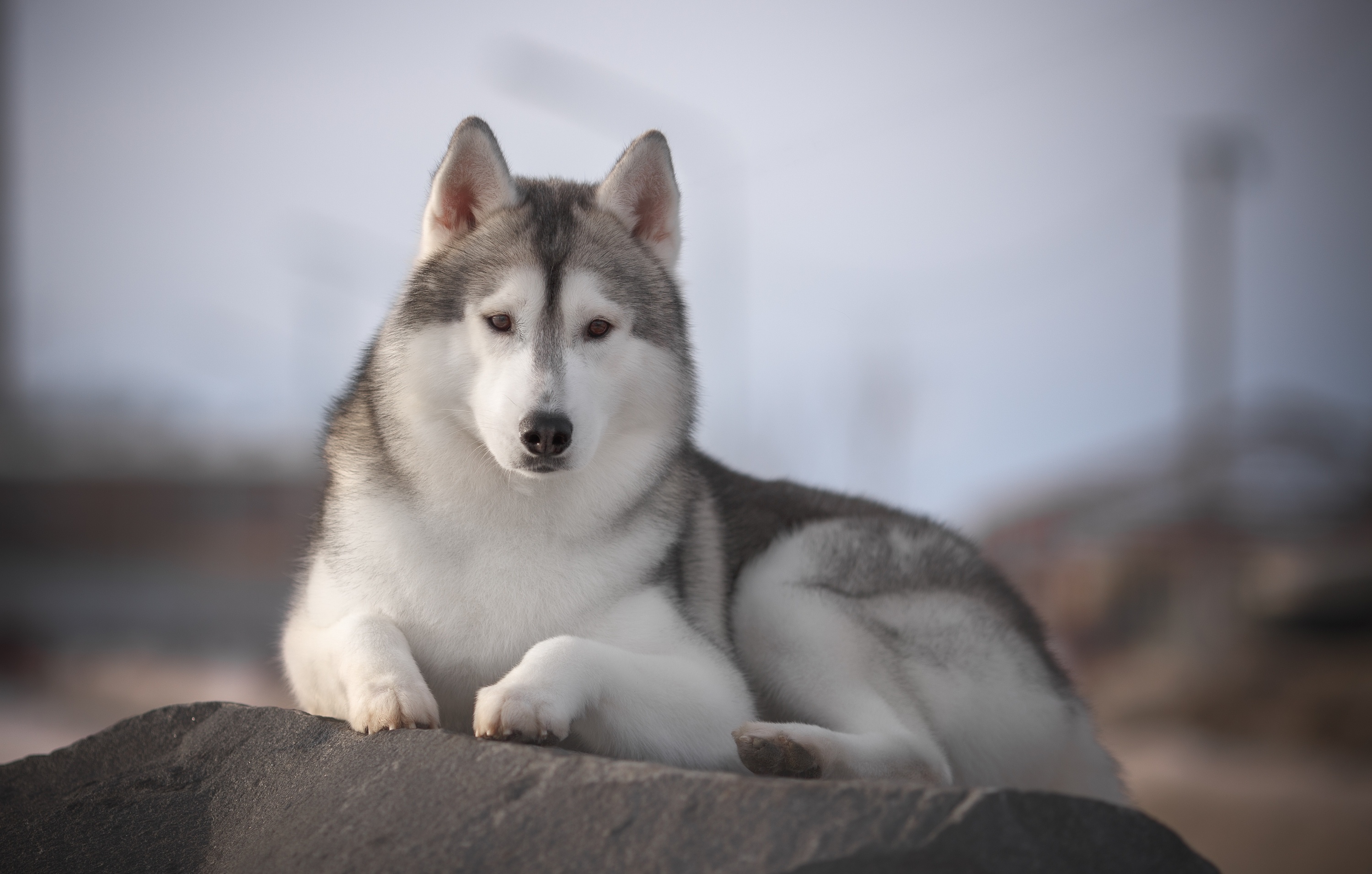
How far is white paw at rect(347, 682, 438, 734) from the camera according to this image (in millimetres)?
3812

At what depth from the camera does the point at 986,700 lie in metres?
4.80

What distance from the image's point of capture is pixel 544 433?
12.2 feet

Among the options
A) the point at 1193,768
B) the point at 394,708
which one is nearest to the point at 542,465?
the point at 394,708

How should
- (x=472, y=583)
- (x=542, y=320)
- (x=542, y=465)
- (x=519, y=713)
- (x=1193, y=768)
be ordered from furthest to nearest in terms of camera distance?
(x=1193, y=768) → (x=472, y=583) → (x=542, y=320) → (x=542, y=465) → (x=519, y=713)

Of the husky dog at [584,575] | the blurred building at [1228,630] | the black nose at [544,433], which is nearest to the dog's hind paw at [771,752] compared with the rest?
the husky dog at [584,575]

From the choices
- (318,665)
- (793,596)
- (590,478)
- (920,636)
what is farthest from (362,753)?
(920,636)

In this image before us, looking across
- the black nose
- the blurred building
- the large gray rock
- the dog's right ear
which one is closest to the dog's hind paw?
the large gray rock

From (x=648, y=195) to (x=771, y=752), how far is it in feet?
7.75

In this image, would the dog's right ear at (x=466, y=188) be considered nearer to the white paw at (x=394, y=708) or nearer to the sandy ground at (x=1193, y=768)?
the white paw at (x=394, y=708)

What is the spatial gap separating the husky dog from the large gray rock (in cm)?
18

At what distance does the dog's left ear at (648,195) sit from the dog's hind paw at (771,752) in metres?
2.05

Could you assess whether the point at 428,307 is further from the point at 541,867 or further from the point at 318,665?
the point at 541,867

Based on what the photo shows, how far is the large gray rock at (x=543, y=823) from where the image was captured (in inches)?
128

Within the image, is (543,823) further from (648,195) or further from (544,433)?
(648,195)
